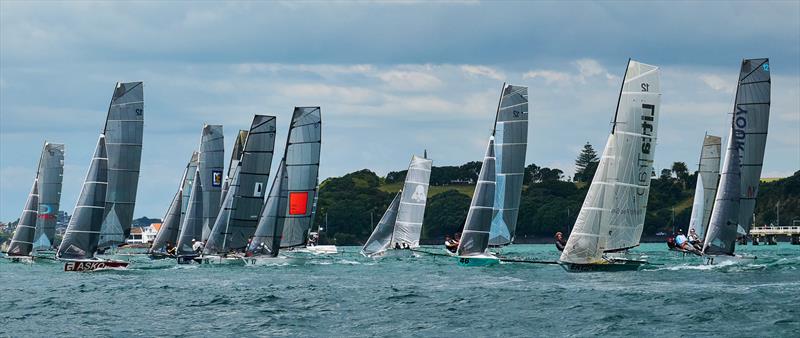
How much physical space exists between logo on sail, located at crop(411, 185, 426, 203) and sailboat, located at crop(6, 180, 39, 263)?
2715cm

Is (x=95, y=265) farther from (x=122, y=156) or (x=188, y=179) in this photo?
(x=188, y=179)

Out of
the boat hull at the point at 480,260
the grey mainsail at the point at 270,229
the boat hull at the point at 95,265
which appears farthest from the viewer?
the grey mainsail at the point at 270,229

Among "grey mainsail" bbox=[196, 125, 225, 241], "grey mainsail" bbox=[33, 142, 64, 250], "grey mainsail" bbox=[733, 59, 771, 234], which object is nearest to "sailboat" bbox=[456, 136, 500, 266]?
"grey mainsail" bbox=[733, 59, 771, 234]

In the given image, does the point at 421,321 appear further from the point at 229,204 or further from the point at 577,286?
the point at 229,204

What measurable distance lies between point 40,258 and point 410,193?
1066 inches

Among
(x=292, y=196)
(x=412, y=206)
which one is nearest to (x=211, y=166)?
(x=412, y=206)

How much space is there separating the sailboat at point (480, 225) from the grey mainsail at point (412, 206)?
2125 cm

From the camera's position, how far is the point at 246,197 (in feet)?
264

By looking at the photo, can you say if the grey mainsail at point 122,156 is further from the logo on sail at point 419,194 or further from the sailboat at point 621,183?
the sailboat at point 621,183

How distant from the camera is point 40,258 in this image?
8638cm

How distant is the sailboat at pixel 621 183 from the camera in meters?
59.0

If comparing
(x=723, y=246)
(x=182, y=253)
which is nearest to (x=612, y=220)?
(x=723, y=246)

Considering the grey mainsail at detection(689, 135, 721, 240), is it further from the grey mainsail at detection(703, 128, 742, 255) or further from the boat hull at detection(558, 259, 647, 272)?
the boat hull at detection(558, 259, 647, 272)

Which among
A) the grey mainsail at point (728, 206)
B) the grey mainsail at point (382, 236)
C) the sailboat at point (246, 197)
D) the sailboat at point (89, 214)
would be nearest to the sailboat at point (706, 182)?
the grey mainsail at point (382, 236)
